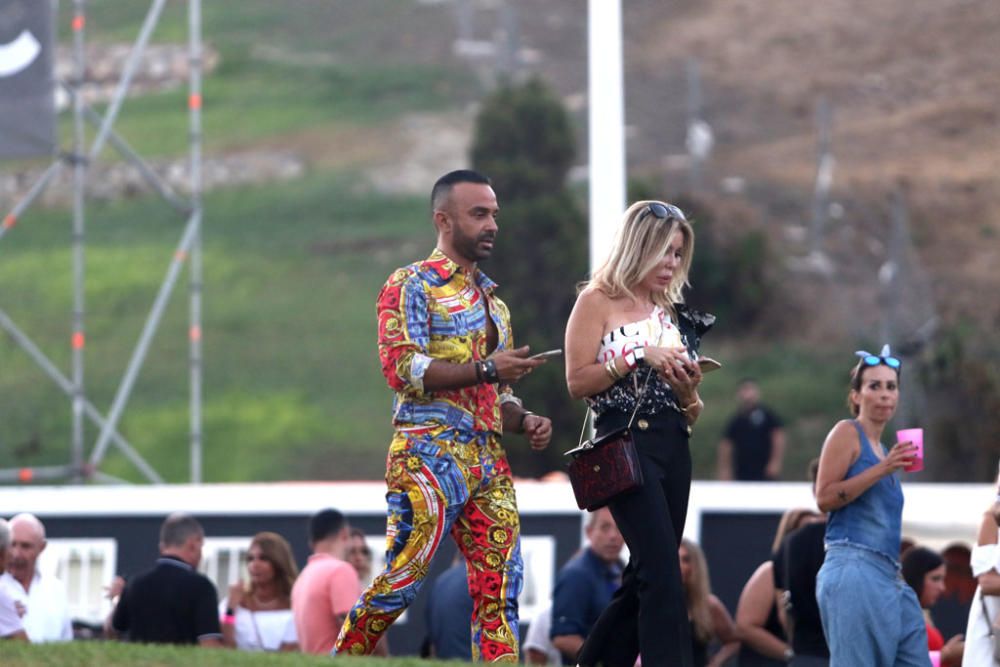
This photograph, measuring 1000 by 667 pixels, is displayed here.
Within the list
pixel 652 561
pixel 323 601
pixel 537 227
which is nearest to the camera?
pixel 652 561

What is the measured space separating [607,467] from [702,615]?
3.12 meters

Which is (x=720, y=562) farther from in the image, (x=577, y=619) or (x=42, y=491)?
(x=42, y=491)

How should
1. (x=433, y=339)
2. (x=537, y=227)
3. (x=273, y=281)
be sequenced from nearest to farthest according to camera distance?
(x=433, y=339), (x=537, y=227), (x=273, y=281)

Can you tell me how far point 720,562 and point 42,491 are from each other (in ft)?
13.1

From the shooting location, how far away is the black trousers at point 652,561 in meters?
6.65

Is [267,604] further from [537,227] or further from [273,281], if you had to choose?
[273,281]

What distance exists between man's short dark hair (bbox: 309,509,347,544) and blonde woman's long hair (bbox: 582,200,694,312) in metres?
3.06

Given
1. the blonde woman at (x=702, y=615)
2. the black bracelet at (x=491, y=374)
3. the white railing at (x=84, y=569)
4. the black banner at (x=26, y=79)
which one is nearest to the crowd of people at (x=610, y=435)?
the black bracelet at (x=491, y=374)

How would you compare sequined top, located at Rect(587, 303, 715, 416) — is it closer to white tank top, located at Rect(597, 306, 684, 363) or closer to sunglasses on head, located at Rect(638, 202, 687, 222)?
white tank top, located at Rect(597, 306, 684, 363)

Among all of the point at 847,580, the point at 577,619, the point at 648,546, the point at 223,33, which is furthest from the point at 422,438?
the point at 223,33

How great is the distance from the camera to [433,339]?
7016 millimetres

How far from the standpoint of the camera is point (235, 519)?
11523 millimetres

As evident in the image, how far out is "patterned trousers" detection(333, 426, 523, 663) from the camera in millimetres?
6891

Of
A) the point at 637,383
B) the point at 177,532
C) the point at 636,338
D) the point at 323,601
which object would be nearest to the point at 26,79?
the point at 177,532
